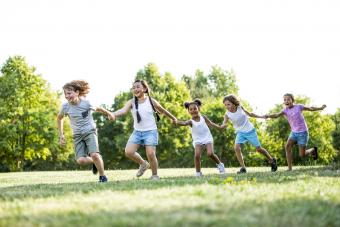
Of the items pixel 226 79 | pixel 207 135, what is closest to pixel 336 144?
pixel 226 79

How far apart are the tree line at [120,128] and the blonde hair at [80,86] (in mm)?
32550

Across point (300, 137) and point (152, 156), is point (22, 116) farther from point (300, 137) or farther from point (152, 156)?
point (152, 156)

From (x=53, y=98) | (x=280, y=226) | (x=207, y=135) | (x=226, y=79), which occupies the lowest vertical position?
(x=280, y=226)

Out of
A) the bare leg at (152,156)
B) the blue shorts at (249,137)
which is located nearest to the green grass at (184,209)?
the bare leg at (152,156)

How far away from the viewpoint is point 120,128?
5544cm

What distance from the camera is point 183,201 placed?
14.8 feet

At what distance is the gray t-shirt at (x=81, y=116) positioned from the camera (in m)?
9.56

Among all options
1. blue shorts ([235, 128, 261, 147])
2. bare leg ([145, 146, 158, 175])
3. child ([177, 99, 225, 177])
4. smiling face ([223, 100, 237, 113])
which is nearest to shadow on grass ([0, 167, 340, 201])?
bare leg ([145, 146, 158, 175])

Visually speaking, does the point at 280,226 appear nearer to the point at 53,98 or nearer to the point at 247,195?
the point at 247,195

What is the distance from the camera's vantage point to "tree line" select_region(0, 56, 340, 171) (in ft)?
136

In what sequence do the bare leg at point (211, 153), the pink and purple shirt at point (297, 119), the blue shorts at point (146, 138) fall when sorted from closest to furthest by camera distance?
the blue shorts at point (146, 138) < the bare leg at point (211, 153) < the pink and purple shirt at point (297, 119)

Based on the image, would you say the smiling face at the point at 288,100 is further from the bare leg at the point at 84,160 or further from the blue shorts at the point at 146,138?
the bare leg at the point at 84,160

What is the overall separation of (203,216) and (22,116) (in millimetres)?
40769

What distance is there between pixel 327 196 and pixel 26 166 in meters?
58.2
